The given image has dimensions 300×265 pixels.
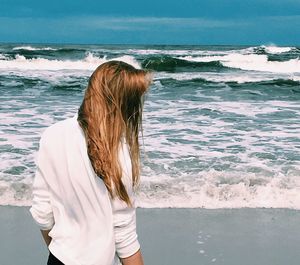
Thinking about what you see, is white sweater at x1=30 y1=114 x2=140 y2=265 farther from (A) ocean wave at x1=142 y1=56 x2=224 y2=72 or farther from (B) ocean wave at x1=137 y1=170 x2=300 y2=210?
(A) ocean wave at x1=142 y1=56 x2=224 y2=72

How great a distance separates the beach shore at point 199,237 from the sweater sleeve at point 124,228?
2050mm

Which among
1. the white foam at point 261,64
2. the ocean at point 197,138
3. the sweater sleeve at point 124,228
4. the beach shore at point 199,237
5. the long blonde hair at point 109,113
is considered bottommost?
the white foam at point 261,64

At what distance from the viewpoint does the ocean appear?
16.9ft

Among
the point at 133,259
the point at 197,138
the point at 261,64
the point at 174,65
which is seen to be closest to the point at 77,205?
the point at 133,259

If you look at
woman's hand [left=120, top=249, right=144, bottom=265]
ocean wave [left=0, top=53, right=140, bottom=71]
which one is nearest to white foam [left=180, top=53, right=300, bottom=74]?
ocean wave [left=0, top=53, right=140, bottom=71]

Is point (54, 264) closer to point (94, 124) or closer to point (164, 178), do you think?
point (94, 124)

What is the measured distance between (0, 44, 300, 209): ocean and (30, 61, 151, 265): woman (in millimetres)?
557

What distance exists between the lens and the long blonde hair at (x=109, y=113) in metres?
1.34

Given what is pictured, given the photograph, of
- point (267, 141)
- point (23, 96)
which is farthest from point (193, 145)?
point (23, 96)

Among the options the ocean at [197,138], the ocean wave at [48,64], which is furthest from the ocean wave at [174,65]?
the ocean at [197,138]

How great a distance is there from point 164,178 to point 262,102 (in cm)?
725

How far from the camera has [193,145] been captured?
24.0ft

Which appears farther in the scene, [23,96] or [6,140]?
[23,96]

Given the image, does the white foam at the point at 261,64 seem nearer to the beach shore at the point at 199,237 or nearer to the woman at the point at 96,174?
the beach shore at the point at 199,237
